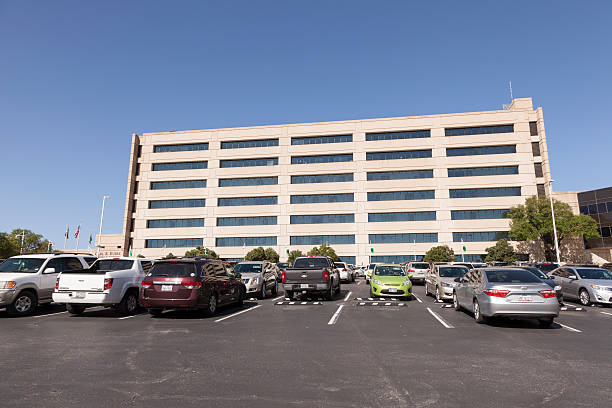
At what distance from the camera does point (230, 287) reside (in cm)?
1335

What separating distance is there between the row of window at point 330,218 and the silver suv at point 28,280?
159 ft

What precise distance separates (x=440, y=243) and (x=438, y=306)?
1788 inches

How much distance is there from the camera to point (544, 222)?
4997cm

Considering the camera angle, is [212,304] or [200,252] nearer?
[212,304]

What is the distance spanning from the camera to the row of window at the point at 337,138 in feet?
196

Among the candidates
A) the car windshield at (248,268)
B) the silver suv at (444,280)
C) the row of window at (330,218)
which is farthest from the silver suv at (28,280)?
the row of window at (330,218)

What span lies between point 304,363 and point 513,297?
20.8ft

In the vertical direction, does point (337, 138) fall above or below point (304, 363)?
above

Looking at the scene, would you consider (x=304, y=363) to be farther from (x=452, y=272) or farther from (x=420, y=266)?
(x=420, y=266)

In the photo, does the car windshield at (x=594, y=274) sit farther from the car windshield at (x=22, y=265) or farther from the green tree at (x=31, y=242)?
the green tree at (x=31, y=242)

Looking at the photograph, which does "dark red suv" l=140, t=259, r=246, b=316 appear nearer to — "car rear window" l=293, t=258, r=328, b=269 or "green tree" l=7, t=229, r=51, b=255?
"car rear window" l=293, t=258, r=328, b=269

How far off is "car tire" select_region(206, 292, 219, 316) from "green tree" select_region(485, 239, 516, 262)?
4847 cm

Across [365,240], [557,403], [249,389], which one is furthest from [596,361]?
[365,240]

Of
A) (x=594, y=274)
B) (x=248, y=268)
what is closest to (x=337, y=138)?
(x=248, y=268)
